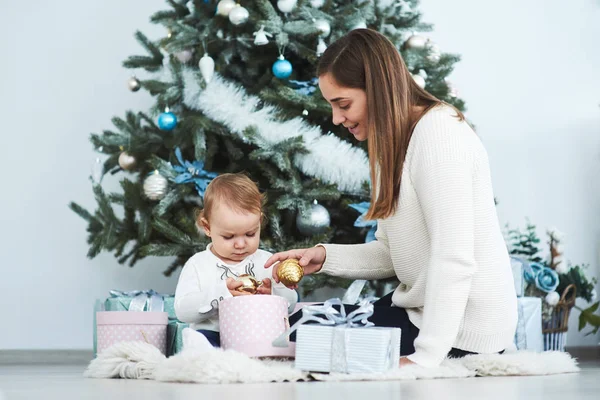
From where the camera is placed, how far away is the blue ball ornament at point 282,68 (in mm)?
2570

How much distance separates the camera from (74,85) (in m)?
3.45

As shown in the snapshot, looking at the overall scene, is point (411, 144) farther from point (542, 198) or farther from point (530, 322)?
point (542, 198)

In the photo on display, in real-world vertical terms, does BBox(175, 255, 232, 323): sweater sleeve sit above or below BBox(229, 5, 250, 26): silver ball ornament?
below

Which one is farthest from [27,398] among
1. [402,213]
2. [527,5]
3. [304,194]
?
[527,5]

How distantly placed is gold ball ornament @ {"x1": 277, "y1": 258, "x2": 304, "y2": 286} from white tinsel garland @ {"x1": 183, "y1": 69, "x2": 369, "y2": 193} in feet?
2.70

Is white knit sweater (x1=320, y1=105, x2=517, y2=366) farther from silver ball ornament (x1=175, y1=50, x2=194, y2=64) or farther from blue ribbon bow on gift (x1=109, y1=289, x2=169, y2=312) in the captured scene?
silver ball ornament (x1=175, y1=50, x2=194, y2=64)

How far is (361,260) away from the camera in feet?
6.10

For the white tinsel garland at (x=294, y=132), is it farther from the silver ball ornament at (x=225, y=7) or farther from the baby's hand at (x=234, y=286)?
the baby's hand at (x=234, y=286)

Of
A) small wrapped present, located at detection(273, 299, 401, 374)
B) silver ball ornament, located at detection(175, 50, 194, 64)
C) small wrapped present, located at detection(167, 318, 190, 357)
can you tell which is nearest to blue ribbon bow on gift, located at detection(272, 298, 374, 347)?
small wrapped present, located at detection(273, 299, 401, 374)

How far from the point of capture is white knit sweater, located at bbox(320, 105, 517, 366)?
1465mm

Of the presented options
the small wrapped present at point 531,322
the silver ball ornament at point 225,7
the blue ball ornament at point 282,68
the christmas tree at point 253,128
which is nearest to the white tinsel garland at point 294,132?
the christmas tree at point 253,128

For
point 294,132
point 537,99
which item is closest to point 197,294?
point 294,132

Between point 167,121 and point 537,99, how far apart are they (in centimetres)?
176

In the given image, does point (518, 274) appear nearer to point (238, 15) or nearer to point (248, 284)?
point (248, 284)
